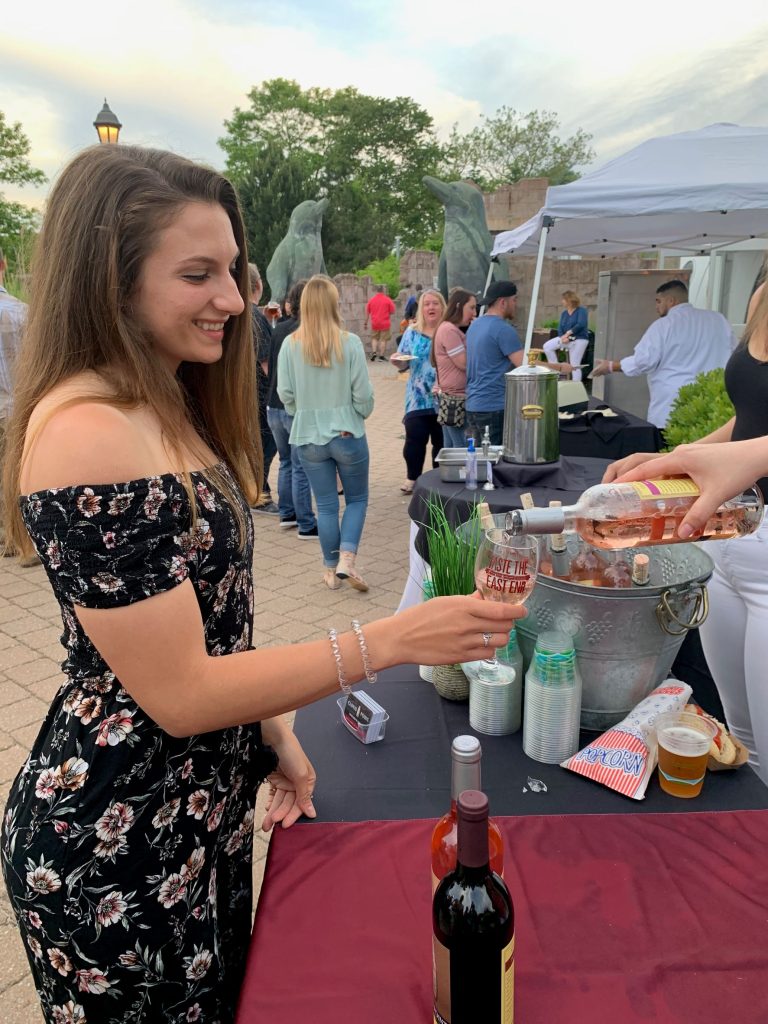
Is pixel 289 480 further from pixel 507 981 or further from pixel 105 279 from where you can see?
pixel 507 981

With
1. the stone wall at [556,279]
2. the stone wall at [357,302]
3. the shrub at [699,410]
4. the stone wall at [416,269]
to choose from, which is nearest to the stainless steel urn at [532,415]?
the shrub at [699,410]

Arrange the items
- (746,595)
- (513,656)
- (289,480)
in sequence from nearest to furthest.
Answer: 1. (513,656)
2. (746,595)
3. (289,480)

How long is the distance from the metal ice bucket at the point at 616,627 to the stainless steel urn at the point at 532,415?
6.02 feet

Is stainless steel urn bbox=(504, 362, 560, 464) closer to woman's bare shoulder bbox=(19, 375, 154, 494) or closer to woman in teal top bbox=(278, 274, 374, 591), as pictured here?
woman in teal top bbox=(278, 274, 374, 591)

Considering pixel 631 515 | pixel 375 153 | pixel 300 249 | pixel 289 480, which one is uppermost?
pixel 375 153

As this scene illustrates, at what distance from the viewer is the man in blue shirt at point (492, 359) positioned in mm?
5086

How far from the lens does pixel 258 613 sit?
161 inches

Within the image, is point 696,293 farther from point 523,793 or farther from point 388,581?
point 523,793

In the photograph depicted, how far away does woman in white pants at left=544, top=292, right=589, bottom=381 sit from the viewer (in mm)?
10469

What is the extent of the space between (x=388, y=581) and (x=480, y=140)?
4556 centimetres

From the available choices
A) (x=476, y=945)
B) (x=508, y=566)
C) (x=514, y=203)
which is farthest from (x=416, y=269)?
(x=476, y=945)

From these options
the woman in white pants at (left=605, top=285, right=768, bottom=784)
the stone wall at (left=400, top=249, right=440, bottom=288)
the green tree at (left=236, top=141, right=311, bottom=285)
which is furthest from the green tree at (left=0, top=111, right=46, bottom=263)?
the woman in white pants at (left=605, top=285, right=768, bottom=784)

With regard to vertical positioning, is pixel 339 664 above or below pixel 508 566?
below

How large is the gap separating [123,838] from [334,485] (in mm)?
3566
